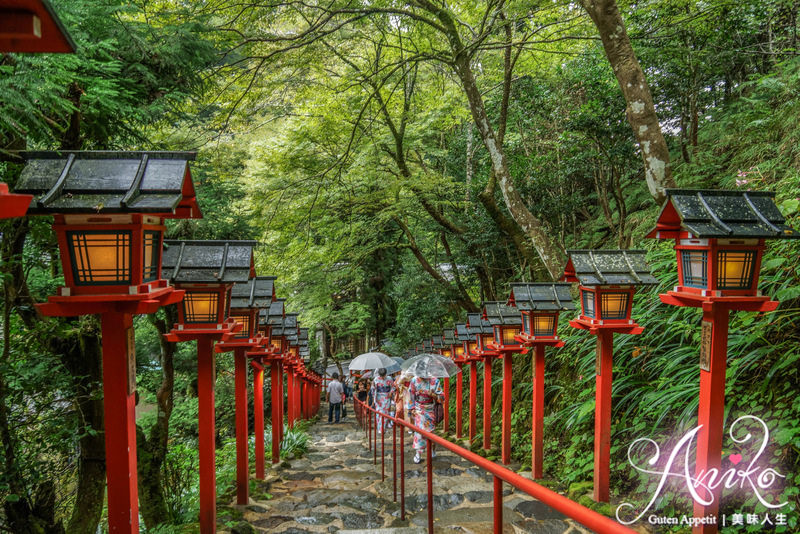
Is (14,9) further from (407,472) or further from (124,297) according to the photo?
(407,472)

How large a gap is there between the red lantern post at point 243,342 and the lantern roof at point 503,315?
379 cm

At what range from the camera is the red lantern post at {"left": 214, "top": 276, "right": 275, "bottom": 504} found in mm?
5738

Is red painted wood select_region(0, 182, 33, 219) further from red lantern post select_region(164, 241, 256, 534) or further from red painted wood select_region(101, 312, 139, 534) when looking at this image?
red lantern post select_region(164, 241, 256, 534)

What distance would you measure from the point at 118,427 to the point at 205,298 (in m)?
1.76

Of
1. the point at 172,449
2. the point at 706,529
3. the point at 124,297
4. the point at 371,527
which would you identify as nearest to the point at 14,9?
the point at 124,297

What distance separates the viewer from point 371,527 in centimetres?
486

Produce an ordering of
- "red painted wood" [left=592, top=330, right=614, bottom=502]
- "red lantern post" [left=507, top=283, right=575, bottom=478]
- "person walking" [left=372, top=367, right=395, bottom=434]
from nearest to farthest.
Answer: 1. "red painted wood" [left=592, top=330, right=614, bottom=502]
2. "red lantern post" [left=507, top=283, right=575, bottom=478]
3. "person walking" [left=372, top=367, right=395, bottom=434]

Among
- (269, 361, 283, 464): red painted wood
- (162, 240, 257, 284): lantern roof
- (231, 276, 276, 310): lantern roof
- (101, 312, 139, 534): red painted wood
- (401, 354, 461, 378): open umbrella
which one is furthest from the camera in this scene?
(269, 361, 283, 464): red painted wood

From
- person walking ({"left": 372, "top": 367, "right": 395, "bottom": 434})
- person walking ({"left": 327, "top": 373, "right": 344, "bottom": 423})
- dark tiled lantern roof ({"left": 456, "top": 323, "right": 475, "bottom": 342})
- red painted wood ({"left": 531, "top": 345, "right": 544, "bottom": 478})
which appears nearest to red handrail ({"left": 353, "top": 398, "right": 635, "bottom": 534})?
red painted wood ({"left": 531, "top": 345, "right": 544, "bottom": 478})

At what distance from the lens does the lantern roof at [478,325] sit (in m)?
9.13

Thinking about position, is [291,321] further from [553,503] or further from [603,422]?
[553,503]

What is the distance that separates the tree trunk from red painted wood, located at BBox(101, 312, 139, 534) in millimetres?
5750

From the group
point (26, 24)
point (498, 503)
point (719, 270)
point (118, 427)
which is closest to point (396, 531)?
point (498, 503)

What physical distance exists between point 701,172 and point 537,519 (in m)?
7.60
